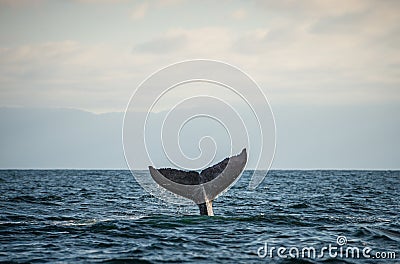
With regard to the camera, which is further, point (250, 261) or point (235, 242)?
point (235, 242)

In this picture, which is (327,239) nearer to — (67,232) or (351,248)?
(351,248)

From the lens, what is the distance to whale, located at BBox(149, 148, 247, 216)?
14.3 meters

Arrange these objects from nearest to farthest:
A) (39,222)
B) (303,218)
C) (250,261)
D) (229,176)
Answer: (250,261), (229,176), (39,222), (303,218)

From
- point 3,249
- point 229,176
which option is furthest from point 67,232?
point 229,176

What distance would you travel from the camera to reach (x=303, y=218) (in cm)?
1838

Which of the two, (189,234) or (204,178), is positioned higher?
(204,178)

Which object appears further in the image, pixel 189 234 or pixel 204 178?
pixel 204 178

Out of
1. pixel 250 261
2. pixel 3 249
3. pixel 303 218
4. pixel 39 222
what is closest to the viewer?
pixel 250 261

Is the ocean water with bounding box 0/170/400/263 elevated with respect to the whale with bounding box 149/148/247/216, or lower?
lower

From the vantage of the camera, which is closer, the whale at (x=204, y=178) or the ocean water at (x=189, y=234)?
the ocean water at (x=189, y=234)

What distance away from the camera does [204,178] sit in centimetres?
1500

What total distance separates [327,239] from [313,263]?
9.40ft

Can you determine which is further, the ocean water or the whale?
the whale

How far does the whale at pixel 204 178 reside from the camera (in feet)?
47.0
